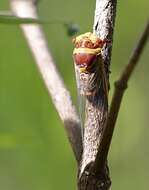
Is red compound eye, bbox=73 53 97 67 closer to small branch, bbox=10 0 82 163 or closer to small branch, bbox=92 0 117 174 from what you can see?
small branch, bbox=92 0 117 174

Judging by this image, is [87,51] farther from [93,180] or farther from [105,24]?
[93,180]

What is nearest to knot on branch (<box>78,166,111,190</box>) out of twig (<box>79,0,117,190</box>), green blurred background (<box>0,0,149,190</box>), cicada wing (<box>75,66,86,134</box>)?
twig (<box>79,0,117,190</box>)

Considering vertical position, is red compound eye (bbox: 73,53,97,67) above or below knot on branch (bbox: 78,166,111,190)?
above

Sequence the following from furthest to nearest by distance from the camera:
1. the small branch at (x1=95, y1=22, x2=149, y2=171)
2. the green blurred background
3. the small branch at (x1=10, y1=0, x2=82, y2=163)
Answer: the green blurred background → the small branch at (x1=10, y1=0, x2=82, y2=163) → the small branch at (x1=95, y1=22, x2=149, y2=171)

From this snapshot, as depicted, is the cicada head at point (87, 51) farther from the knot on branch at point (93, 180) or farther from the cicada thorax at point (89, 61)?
the knot on branch at point (93, 180)

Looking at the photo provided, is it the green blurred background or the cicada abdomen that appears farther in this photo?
the green blurred background

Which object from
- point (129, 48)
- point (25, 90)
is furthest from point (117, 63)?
point (25, 90)

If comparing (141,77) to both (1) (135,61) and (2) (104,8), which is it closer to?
(2) (104,8)
